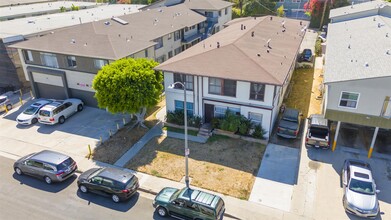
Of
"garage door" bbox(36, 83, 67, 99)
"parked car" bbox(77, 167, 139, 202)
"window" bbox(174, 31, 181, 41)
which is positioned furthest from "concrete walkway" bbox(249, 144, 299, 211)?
"garage door" bbox(36, 83, 67, 99)

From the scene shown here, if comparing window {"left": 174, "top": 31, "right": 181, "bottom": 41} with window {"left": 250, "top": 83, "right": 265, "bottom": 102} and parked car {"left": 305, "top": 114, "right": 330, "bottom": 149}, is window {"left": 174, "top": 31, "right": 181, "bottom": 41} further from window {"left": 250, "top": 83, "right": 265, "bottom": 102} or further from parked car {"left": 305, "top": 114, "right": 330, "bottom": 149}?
parked car {"left": 305, "top": 114, "right": 330, "bottom": 149}

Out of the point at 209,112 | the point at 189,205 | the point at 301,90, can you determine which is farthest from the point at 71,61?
the point at 301,90

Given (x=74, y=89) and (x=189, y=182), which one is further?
(x=74, y=89)

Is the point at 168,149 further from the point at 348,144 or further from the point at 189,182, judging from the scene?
the point at 348,144

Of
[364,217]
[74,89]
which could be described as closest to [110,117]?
[74,89]

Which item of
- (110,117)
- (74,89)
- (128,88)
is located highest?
(128,88)
